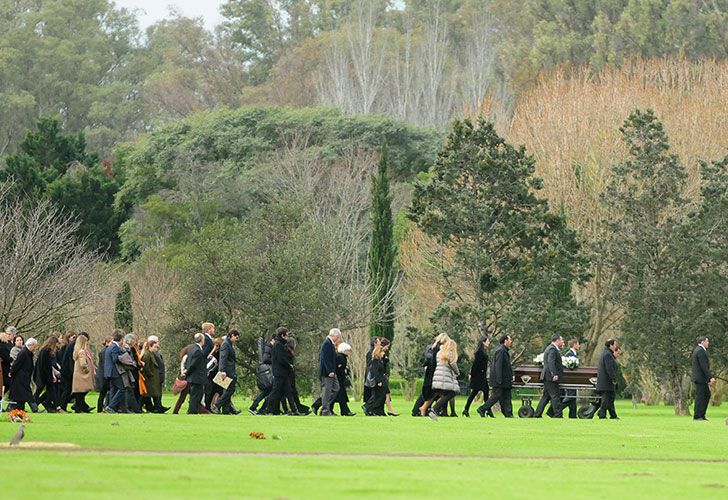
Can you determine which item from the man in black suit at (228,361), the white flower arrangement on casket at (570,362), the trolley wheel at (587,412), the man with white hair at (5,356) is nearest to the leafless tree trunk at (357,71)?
the white flower arrangement on casket at (570,362)

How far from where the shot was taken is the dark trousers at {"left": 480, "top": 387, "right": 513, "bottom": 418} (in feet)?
115

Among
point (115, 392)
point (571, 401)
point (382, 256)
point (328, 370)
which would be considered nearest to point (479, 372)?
point (571, 401)

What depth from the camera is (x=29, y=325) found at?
47.4 metres

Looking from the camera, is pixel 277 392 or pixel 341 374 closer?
pixel 277 392

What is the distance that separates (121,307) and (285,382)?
2602 centimetres

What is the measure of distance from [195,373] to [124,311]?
25982 millimetres

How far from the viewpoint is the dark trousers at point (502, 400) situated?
35.2 meters

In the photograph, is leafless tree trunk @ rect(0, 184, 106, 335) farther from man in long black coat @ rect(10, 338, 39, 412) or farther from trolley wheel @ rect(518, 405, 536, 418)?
trolley wheel @ rect(518, 405, 536, 418)

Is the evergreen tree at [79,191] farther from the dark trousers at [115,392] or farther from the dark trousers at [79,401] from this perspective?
the dark trousers at [115,392]

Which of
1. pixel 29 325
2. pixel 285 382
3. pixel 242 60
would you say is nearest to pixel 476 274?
pixel 285 382

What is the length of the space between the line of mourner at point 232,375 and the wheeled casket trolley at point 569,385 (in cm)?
85

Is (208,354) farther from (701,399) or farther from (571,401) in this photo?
(701,399)

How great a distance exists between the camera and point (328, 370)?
33.3 m

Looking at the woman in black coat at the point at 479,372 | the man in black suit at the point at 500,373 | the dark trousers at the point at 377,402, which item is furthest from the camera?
the woman in black coat at the point at 479,372
